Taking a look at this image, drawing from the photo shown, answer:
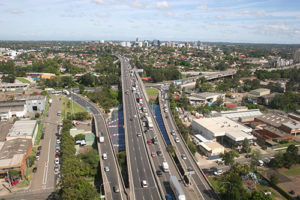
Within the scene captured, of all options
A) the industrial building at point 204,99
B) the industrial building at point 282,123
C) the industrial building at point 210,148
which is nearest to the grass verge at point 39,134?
the industrial building at point 210,148

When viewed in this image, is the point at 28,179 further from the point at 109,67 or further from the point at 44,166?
the point at 109,67

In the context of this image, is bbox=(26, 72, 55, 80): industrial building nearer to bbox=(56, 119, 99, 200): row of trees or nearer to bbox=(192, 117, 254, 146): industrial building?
bbox=(56, 119, 99, 200): row of trees

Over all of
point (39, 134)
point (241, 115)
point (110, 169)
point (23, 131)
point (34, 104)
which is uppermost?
point (34, 104)

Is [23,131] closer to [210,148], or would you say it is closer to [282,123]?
[210,148]

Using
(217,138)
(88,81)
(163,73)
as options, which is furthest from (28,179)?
(163,73)

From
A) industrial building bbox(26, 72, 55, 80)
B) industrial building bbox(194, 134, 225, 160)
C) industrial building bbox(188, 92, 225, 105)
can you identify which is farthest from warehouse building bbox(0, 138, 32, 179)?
industrial building bbox(26, 72, 55, 80)

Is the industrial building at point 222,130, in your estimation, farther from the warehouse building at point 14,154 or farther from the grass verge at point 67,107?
the warehouse building at point 14,154

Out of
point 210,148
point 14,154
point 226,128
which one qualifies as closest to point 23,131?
point 14,154
